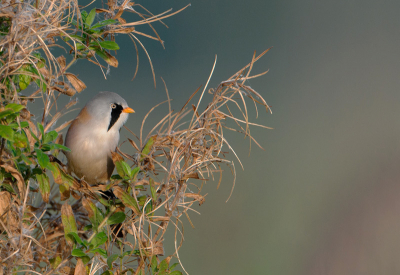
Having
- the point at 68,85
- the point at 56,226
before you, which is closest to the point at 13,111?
the point at 68,85

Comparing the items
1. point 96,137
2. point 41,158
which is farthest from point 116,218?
point 96,137

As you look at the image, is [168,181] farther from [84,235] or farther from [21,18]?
[21,18]

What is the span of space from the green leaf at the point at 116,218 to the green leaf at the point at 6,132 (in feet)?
0.76

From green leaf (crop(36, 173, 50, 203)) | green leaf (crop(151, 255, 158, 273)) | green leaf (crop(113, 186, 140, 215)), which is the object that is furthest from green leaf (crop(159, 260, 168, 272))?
green leaf (crop(36, 173, 50, 203))

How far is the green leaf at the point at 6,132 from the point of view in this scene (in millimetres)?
557

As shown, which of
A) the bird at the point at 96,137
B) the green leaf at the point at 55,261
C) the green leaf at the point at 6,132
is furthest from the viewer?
the bird at the point at 96,137

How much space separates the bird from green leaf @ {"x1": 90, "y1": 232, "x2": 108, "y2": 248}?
0.28m

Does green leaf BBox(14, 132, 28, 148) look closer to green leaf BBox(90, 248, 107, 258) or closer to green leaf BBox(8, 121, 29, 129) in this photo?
green leaf BBox(8, 121, 29, 129)

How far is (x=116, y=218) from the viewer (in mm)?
692

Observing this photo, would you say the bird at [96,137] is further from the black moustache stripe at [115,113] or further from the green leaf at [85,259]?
the green leaf at [85,259]

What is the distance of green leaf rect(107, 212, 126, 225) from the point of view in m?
0.69

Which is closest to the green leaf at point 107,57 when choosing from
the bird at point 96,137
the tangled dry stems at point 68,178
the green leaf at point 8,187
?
the tangled dry stems at point 68,178

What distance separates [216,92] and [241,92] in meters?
0.06

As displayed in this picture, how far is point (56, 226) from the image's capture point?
764 millimetres
